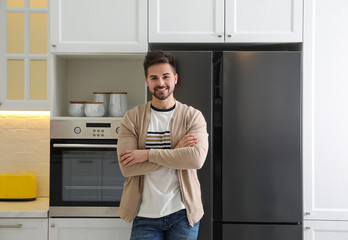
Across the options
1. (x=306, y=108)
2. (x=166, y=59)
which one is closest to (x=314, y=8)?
(x=306, y=108)

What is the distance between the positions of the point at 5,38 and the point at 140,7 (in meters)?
0.95

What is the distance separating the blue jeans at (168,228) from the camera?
1.80 meters

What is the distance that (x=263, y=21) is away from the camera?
90.0 inches

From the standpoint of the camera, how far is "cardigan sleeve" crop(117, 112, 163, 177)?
5.86ft

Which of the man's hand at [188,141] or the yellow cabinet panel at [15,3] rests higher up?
the yellow cabinet panel at [15,3]

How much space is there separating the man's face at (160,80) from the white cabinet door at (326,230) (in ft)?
3.92

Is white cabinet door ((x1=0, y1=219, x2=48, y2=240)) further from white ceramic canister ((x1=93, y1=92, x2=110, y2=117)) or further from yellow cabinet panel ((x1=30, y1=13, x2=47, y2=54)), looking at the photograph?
yellow cabinet panel ((x1=30, y1=13, x2=47, y2=54))

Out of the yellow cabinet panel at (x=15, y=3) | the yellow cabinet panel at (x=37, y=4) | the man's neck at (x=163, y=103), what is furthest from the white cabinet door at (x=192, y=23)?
the yellow cabinet panel at (x=15, y=3)

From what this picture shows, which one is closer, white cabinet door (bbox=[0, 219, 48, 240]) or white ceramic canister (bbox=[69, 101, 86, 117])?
white cabinet door (bbox=[0, 219, 48, 240])

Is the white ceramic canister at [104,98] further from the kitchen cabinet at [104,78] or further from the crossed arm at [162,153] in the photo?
the crossed arm at [162,153]

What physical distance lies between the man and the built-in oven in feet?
1.61

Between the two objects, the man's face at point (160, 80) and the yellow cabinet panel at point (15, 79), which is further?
the yellow cabinet panel at point (15, 79)

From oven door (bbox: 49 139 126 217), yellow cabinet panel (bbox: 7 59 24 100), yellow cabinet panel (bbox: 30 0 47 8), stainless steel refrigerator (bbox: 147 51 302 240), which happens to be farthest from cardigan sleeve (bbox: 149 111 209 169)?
yellow cabinet panel (bbox: 30 0 47 8)

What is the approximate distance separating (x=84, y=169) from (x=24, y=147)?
72 cm
